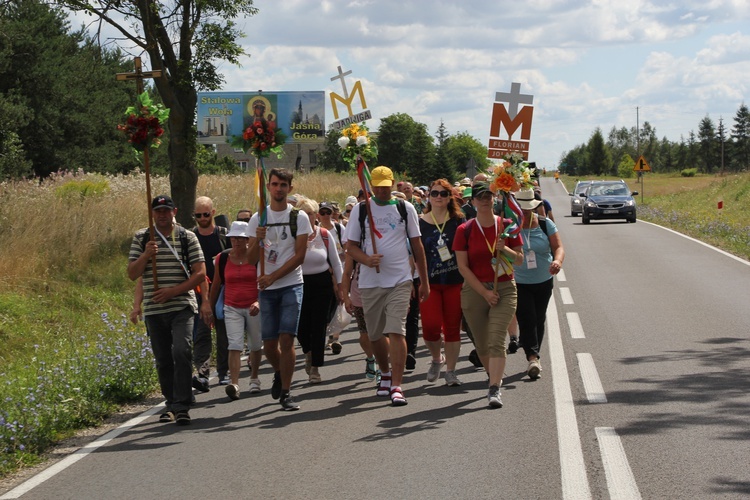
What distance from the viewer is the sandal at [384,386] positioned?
9547 millimetres

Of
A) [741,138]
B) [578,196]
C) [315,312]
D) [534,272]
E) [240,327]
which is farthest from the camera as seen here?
[741,138]

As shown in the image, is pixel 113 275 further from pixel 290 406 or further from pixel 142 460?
pixel 142 460

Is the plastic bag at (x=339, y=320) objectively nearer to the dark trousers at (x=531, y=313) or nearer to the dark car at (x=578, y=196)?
the dark trousers at (x=531, y=313)

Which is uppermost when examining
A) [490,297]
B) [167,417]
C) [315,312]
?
[490,297]

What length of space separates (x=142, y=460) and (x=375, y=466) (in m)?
1.69

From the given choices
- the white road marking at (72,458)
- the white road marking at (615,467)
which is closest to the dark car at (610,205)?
the white road marking at (72,458)

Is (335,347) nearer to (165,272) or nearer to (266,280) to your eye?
(266,280)

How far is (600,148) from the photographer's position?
19250cm

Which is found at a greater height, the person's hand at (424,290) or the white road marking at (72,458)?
the person's hand at (424,290)

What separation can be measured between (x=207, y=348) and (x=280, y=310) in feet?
6.73

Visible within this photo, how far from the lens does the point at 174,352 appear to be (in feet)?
29.0

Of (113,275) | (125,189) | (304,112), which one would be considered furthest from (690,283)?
(304,112)

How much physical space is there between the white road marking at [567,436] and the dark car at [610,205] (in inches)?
1157

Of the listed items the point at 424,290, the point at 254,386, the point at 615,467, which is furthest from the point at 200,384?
the point at 615,467
